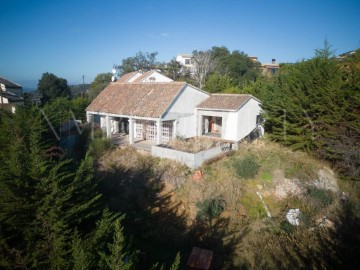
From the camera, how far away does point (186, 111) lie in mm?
21547

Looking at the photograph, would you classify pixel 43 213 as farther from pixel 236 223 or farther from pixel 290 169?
pixel 290 169

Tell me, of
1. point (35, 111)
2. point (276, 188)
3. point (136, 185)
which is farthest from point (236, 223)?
point (35, 111)

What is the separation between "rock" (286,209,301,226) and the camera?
43.3 ft

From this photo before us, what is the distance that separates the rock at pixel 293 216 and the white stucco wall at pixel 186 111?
10121 millimetres

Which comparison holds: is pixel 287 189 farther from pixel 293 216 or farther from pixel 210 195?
pixel 210 195

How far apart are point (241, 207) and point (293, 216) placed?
2.62 metres

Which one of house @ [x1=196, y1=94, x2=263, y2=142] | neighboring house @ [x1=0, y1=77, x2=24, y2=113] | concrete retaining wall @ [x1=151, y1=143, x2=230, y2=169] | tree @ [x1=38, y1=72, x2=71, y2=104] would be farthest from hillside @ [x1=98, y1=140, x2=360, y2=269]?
tree @ [x1=38, y1=72, x2=71, y2=104]

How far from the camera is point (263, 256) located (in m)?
11.2

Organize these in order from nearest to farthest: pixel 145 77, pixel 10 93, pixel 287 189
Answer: pixel 287 189 → pixel 145 77 → pixel 10 93

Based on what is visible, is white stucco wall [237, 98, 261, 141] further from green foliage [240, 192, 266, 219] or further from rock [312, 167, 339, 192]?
green foliage [240, 192, 266, 219]

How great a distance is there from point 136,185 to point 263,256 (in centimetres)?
854

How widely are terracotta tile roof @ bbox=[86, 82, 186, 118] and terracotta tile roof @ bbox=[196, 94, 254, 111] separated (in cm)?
261

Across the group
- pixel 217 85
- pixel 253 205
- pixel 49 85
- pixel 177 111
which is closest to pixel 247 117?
pixel 177 111

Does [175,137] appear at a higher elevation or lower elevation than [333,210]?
higher
